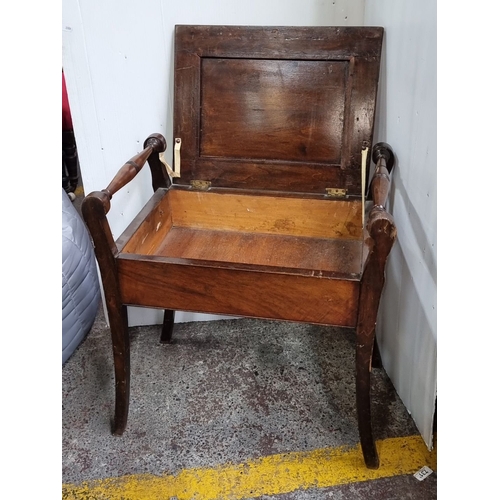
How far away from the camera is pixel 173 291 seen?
1.20m

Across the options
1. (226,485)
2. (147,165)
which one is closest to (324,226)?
(147,165)

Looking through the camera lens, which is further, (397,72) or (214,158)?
(214,158)

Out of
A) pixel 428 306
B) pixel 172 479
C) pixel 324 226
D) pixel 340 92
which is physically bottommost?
pixel 172 479

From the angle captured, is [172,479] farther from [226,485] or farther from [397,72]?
[397,72]

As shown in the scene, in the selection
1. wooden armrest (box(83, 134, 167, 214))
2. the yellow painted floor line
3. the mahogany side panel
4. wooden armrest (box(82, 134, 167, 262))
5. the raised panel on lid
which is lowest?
the yellow painted floor line

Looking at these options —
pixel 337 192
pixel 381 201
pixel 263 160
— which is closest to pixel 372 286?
pixel 381 201

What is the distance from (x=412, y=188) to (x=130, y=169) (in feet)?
2.26

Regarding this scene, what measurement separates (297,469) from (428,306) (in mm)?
521

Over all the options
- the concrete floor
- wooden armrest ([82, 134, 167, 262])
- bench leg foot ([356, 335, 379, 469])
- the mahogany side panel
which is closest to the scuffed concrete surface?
the concrete floor

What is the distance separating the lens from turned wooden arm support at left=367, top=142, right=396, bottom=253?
101 cm

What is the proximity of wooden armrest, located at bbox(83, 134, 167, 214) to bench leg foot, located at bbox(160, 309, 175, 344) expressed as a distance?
0.56m

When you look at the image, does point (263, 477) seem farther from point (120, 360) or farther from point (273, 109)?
point (273, 109)

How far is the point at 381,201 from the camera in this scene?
3.64 feet

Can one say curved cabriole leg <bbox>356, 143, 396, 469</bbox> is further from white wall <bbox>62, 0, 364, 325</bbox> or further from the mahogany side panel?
white wall <bbox>62, 0, 364, 325</bbox>
